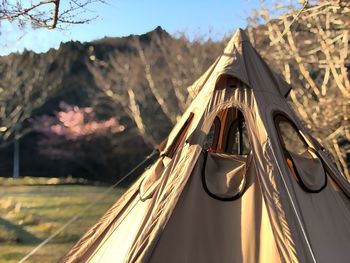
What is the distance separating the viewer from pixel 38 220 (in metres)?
11.3

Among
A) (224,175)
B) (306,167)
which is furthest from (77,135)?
(224,175)

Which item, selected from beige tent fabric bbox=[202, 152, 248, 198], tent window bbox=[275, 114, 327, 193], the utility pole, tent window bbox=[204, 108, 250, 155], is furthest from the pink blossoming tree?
beige tent fabric bbox=[202, 152, 248, 198]

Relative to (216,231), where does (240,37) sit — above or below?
above

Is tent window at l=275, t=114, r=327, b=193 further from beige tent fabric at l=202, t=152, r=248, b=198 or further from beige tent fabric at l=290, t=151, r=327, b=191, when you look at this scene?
beige tent fabric at l=202, t=152, r=248, b=198

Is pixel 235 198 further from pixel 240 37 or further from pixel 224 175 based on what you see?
pixel 240 37

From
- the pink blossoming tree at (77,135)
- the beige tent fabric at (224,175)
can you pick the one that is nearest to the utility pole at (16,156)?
the pink blossoming tree at (77,135)

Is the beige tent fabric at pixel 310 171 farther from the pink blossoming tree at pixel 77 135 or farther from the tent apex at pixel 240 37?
the pink blossoming tree at pixel 77 135

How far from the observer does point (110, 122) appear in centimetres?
2684

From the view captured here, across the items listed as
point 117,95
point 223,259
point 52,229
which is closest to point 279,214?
point 223,259

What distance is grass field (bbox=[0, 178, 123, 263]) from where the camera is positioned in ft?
26.4

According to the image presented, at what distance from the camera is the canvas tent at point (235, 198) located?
399 cm

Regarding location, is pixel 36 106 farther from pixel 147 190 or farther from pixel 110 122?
pixel 147 190

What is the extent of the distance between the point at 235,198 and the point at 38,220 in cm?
813

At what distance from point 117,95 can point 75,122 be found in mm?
3474
